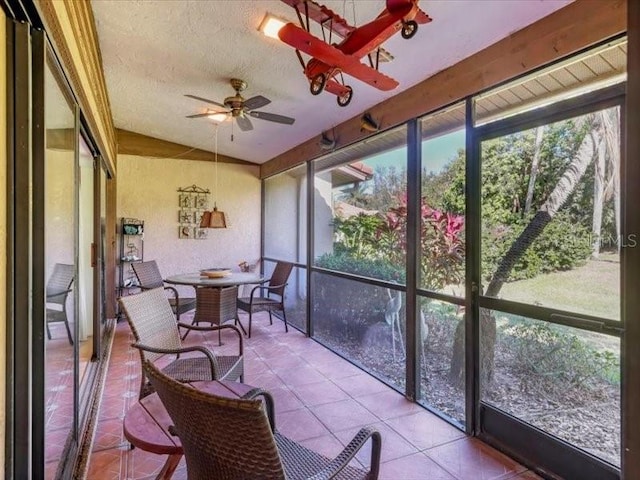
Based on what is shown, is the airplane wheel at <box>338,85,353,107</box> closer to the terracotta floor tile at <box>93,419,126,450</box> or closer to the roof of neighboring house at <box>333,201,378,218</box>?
the roof of neighboring house at <box>333,201,378,218</box>

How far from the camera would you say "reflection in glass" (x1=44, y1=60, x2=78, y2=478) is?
1.60 meters

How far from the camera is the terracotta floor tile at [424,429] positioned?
7.92ft

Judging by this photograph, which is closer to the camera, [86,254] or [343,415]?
[343,415]

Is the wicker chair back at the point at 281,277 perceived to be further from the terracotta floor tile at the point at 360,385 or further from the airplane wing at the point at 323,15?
the airplane wing at the point at 323,15

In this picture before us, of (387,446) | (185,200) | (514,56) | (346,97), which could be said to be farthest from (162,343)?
(185,200)

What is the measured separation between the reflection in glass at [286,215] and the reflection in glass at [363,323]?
2.94 feet

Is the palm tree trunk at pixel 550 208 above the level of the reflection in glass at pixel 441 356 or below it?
above

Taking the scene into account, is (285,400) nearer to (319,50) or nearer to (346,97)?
(346,97)

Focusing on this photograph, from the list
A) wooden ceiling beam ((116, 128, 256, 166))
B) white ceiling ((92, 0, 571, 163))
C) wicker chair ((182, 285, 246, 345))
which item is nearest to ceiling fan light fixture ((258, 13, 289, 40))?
white ceiling ((92, 0, 571, 163))

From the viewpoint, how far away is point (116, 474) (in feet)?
6.72

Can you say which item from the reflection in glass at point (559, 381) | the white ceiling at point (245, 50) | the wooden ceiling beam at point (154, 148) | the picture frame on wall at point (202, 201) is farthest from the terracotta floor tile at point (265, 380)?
the wooden ceiling beam at point (154, 148)

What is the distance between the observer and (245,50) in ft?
9.05

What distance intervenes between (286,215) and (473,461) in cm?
427

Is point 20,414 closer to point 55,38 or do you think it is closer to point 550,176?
point 55,38
